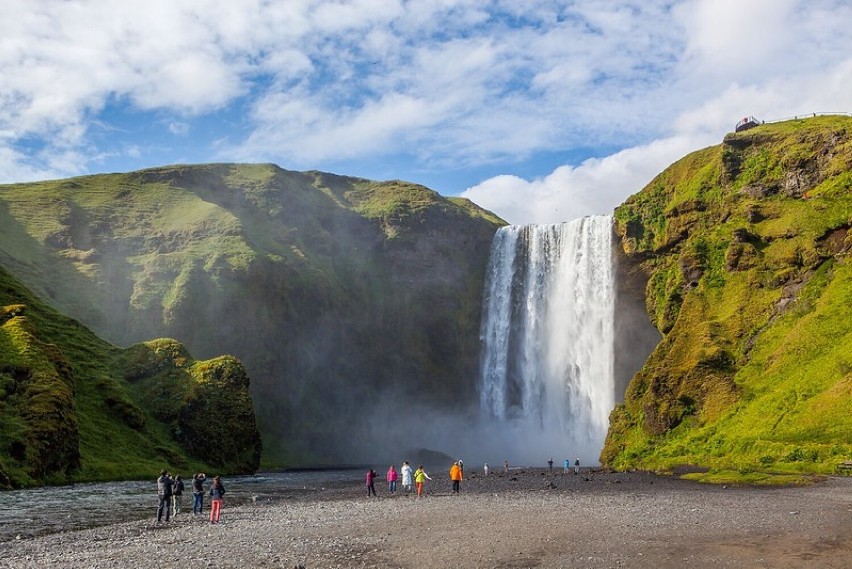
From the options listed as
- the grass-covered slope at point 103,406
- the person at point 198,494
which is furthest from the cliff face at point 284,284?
the person at point 198,494

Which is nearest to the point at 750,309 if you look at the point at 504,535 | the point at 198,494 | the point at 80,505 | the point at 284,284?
the point at 504,535

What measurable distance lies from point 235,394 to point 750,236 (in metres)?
61.0

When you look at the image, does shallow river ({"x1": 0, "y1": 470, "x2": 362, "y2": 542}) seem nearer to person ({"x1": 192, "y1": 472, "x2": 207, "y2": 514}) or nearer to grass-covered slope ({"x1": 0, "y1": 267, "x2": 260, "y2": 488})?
person ({"x1": 192, "y1": 472, "x2": 207, "y2": 514})

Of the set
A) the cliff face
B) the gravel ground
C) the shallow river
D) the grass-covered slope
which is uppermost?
the cliff face

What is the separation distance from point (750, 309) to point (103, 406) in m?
67.6

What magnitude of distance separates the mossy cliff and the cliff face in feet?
145

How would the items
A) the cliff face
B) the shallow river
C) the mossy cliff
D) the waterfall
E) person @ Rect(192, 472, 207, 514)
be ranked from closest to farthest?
the shallow river
person @ Rect(192, 472, 207, 514)
the mossy cliff
the waterfall
the cliff face

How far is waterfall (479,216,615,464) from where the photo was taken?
300 feet

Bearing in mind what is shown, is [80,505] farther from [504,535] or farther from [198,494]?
[504,535]

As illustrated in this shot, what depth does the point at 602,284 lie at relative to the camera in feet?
308

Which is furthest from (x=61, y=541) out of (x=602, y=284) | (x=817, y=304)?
(x=602, y=284)

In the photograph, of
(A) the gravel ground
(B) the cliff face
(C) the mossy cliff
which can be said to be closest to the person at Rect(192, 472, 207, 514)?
(A) the gravel ground

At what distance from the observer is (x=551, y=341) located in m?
101

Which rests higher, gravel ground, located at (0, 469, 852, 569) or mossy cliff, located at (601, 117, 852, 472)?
mossy cliff, located at (601, 117, 852, 472)
